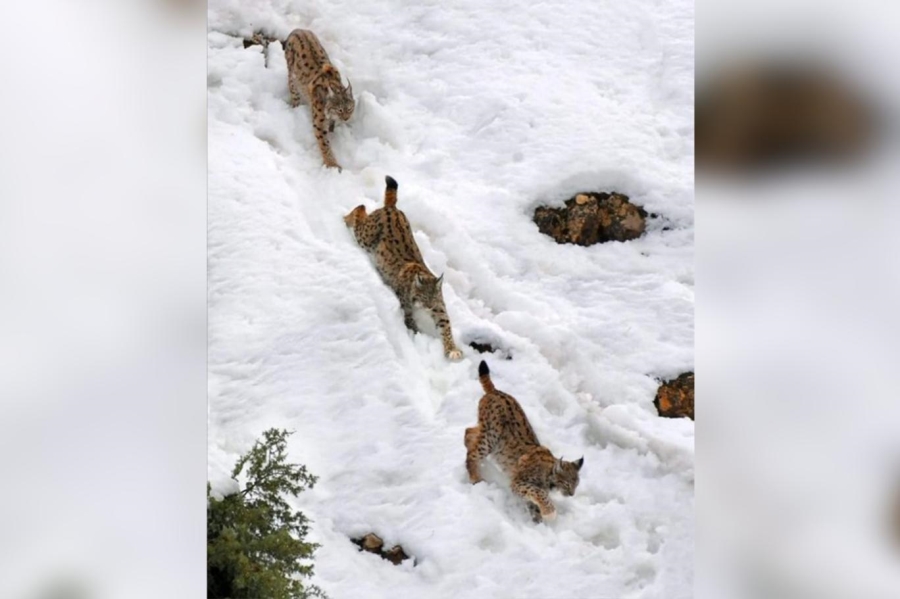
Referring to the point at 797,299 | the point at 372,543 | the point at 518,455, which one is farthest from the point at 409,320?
the point at 797,299

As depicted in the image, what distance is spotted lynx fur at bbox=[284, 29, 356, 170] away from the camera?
1.77 m

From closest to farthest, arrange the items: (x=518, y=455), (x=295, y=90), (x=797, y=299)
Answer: (x=797, y=299)
(x=518, y=455)
(x=295, y=90)

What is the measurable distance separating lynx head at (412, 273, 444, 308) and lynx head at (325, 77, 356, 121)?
1.18 ft

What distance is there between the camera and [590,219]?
1.75m

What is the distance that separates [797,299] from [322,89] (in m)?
0.97

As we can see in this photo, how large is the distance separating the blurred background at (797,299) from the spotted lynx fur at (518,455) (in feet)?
0.88

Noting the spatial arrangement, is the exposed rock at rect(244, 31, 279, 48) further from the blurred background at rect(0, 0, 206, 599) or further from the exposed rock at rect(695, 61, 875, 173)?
the exposed rock at rect(695, 61, 875, 173)

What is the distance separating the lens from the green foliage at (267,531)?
173 centimetres

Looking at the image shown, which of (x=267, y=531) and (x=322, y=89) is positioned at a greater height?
(x=322, y=89)

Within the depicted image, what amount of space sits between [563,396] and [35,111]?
1096 mm

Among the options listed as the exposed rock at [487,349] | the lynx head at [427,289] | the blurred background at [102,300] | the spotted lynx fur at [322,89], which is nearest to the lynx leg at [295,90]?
the spotted lynx fur at [322,89]

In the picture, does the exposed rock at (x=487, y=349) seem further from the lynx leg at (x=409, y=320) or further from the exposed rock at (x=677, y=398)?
the exposed rock at (x=677, y=398)

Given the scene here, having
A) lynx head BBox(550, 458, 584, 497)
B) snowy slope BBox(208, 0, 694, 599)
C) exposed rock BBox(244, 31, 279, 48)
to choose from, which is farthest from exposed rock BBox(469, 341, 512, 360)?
exposed rock BBox(244, 31, 279, 48)

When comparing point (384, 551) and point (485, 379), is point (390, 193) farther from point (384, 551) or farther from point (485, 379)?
point (384, 551)
